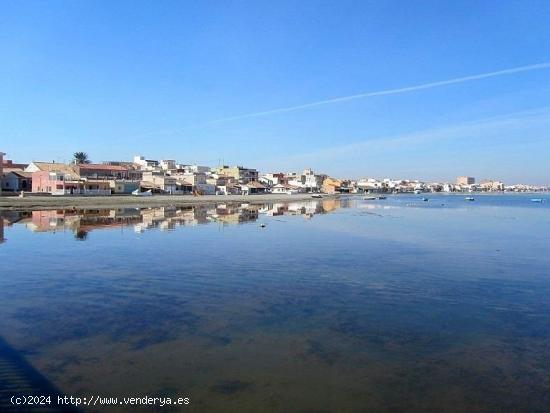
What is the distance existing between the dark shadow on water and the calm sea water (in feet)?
0.40

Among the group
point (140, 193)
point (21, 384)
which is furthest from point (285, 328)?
point (140, 193)

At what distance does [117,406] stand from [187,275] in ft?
31.3

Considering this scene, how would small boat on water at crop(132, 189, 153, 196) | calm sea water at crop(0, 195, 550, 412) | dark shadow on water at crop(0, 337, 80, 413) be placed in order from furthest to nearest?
small boat on water at crop(132, 189, 153, 196), calm sea water at crop(0, 195, 550, 412), dark shadow on water at crop(0, 337, 80, 413)

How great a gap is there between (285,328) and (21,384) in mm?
5280

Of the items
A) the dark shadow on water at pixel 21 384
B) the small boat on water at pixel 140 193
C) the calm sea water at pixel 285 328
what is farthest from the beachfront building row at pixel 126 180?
the dark shadow on water at pixel 21 384

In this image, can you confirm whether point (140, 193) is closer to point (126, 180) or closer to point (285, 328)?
point (126, 180)

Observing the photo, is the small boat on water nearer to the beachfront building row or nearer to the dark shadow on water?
the beachfront building row

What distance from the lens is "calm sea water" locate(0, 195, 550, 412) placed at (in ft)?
23.1

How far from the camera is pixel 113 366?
7.70 metres

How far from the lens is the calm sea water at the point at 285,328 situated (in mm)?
7027

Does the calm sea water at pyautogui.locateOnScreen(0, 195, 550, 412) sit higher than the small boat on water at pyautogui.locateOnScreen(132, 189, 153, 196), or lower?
lower

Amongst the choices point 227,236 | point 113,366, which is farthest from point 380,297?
point 227,236

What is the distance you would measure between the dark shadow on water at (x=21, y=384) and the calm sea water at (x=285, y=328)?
121 millimetres

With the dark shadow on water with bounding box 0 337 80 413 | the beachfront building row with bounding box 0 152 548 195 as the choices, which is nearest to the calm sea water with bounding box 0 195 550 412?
the dark shadow on water with bounding box 0 337 80 413
